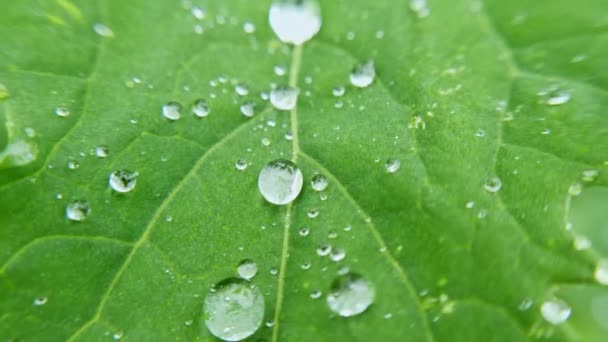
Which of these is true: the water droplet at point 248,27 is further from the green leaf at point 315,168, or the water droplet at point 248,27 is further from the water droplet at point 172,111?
the water droplet at point 172,111

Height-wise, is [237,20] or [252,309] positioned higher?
[237,20]

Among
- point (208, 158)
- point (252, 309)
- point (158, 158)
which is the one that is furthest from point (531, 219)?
point (158, 158)

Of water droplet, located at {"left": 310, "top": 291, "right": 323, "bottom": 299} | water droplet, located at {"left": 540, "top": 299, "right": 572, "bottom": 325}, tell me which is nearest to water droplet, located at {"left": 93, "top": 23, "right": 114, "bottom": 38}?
water droplet, located at {"left": 310, "top": 291, "right": 323, "bottom": 299}

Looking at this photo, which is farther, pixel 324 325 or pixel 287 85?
pixel 287 85

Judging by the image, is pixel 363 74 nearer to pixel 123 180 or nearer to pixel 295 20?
pixel 295 20

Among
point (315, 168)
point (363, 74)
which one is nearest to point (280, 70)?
point (363, 74)

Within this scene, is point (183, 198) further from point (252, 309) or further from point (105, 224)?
point (252, 309)

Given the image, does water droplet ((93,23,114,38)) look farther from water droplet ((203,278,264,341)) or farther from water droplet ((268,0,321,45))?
water droplet ((203,278,264,341))
